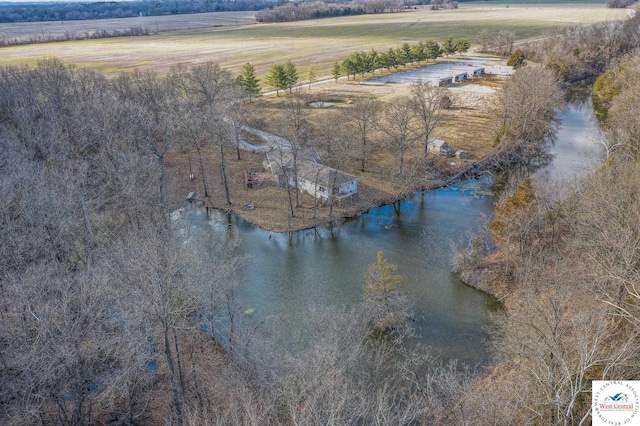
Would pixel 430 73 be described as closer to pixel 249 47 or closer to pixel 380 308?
pixel 249 47

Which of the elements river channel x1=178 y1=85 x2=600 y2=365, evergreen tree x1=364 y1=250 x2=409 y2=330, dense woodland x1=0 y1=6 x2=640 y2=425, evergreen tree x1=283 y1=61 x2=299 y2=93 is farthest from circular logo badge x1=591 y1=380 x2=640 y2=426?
evergreen tree x1=283 y1=61 x2=299 y2=93

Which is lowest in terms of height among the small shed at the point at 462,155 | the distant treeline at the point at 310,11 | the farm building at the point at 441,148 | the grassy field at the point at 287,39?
the small shed at the point at 462,155

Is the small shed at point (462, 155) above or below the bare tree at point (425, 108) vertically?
below

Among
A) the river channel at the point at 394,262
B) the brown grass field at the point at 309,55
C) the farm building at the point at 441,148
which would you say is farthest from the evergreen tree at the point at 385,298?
the farm building at the point at 441,148

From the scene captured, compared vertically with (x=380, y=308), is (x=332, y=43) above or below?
above

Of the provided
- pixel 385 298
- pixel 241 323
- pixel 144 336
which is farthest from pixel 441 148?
pixel 144 336

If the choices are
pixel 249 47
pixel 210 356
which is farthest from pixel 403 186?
pixel 249 47

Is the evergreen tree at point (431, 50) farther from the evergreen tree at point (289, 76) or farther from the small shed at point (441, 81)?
the evergreen tree at point (289, 76)
